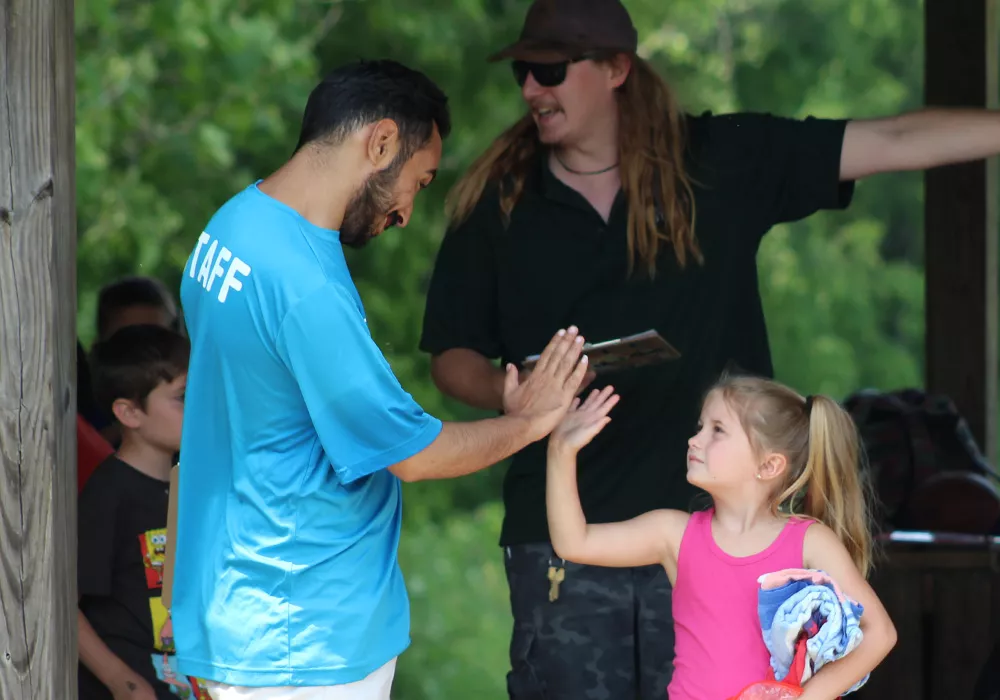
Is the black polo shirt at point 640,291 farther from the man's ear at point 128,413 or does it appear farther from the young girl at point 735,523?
the man's ear at point 128,413

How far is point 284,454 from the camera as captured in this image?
249cm

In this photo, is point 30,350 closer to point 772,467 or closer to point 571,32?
point 772,467

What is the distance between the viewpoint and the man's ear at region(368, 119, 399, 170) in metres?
2.59

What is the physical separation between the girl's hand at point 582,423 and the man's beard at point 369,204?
583 millimetres

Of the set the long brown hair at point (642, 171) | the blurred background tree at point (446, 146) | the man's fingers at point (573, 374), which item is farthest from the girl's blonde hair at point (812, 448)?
the blurred background tree at point (446, 146)

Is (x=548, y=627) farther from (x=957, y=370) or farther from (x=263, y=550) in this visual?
(x=957, y=370)

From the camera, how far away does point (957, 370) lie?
5.61 metres

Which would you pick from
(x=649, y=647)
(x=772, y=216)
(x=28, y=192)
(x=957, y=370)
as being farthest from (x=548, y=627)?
(x=957, y=370)

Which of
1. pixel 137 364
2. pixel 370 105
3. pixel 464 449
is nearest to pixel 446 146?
pixel 137 364

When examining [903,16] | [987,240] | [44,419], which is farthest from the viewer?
[903,16]

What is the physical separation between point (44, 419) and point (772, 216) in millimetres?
1806

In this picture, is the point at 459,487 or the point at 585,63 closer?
the point at 585,63

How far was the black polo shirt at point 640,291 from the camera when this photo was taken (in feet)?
11.5

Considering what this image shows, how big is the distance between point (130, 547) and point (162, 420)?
344mm
